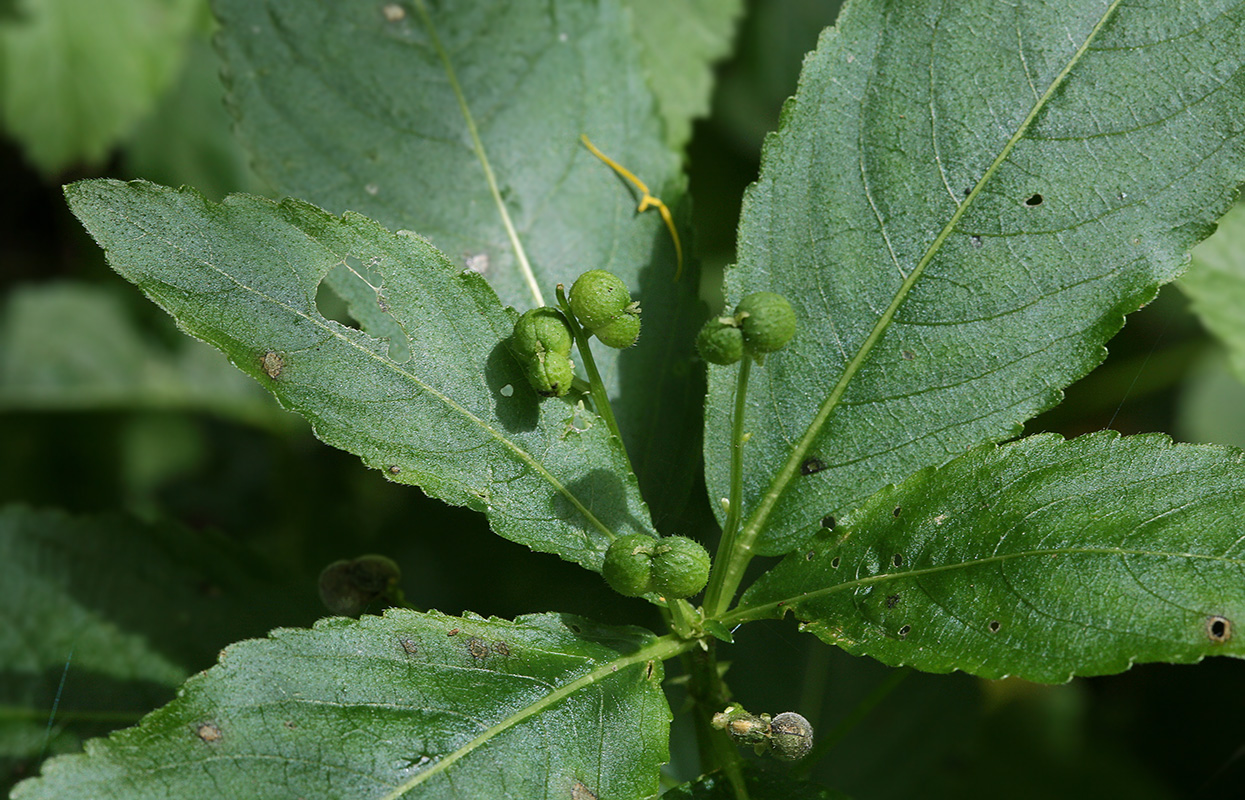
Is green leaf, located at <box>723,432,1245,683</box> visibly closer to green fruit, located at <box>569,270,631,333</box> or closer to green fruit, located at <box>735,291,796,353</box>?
green fruit, located at <box>735,291,796,353</box>

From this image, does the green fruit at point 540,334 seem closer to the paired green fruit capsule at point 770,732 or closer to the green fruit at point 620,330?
the green fruit at point 620,330

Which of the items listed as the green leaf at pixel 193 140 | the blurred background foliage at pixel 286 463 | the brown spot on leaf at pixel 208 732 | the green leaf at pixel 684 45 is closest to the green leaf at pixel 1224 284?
the blurred background foliage at pixel 286 463

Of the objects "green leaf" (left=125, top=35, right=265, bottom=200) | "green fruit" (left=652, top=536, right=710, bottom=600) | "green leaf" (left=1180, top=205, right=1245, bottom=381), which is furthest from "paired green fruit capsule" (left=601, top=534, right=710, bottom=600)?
"green leaf" (left=125, top=35, right=265, bottom=200)

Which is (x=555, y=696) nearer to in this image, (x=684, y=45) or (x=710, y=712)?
(x=710, y=712)

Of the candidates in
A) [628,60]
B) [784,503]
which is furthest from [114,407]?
[784,503]

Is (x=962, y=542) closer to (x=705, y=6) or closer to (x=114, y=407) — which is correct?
(x=705, y=6)

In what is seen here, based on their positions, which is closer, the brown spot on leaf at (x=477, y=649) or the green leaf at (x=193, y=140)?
the brown spot on leaf at (x=477, y=649)
